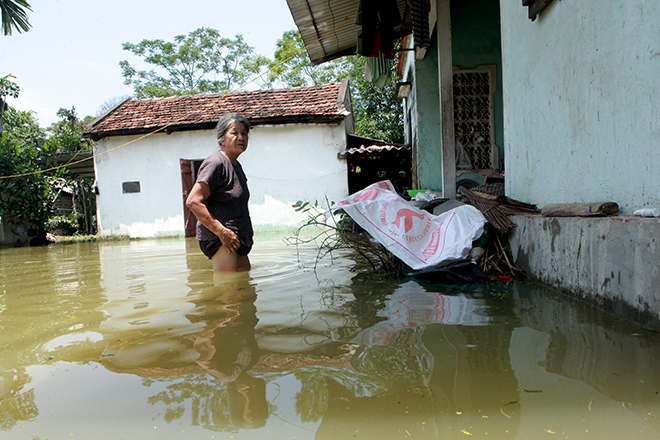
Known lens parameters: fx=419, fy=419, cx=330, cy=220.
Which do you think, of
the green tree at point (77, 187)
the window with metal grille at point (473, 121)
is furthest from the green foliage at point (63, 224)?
the window with metal grille at point (473, 121)

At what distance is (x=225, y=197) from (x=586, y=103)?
2502 mm

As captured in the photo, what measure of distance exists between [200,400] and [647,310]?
68.8 inches

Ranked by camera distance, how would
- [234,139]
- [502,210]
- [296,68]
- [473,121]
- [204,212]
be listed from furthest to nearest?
[296,68]
[473,121]
[234,139]
[502,210]
[204,212]

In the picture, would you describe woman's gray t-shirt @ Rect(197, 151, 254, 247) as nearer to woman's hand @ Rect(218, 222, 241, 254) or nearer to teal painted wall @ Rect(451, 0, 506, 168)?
woman's hand @ Rect(218, 222, 241, 254)

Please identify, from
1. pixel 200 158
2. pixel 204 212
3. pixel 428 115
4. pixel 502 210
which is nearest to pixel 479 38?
pixel 428 115

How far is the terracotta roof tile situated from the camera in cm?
1133

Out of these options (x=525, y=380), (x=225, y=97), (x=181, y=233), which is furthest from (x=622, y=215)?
(x=225, y=97)

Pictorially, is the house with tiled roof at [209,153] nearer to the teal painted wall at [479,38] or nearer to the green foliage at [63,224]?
the green foliage at [63,224]

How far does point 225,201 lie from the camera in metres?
3.30

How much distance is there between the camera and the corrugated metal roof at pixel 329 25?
614cm

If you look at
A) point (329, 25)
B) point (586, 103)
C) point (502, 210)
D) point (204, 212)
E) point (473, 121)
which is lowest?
point (502, 210)

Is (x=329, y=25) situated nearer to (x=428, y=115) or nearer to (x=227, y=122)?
(x=428, y=115)

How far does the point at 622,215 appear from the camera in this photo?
6.84 feet

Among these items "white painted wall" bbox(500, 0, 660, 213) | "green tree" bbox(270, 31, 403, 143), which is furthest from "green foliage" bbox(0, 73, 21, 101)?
"white painted wall" bbox(500, 0, 660, 213)
